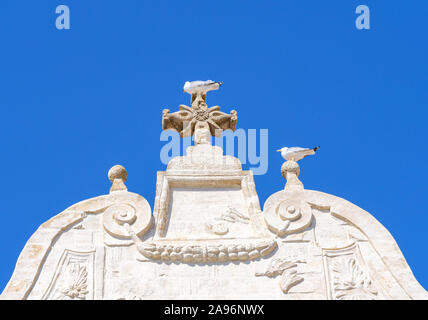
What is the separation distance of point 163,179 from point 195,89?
2.18m

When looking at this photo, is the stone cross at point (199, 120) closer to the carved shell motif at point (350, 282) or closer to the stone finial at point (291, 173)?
the stone finial at point (291, 173)

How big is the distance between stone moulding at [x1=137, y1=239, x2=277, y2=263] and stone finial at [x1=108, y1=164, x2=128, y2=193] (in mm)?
1245

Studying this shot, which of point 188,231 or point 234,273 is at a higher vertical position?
point 188,231

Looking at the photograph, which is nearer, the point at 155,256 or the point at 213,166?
the point at 155,256

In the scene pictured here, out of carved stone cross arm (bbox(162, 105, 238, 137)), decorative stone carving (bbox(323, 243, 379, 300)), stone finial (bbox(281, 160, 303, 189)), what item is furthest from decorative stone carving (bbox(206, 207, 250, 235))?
carved stone cross arm (bbox(162, 105, 238, 137))

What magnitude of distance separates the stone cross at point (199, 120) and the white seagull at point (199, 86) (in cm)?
30

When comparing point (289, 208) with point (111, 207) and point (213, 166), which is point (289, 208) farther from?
point (111, 207)

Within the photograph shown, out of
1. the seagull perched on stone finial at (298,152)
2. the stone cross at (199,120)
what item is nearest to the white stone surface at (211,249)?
the seagull perched on stone finial at (298,152)

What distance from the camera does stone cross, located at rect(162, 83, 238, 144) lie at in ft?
41.2

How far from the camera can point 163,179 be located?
11547 millimetres
